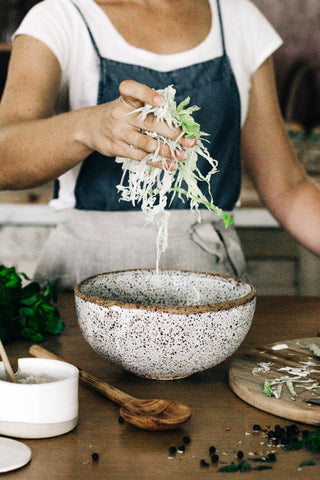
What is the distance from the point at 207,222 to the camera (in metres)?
1.63

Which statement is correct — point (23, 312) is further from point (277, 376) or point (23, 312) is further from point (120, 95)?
point (120, 95)

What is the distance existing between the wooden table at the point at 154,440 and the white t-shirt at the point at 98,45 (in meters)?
0.84

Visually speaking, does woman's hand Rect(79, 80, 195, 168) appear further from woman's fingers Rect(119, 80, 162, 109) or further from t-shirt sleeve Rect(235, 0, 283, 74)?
t-shirt sleeve Rect(235, 0, 283, 74)

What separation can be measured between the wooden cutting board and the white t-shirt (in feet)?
2.70

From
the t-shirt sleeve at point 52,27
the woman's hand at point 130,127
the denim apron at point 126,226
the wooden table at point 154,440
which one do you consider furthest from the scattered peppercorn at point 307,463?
the t-shirt sleeve at point 52,27

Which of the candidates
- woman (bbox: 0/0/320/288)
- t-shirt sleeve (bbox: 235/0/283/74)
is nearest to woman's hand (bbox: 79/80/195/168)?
woman (bbox: 0/0/320/288)

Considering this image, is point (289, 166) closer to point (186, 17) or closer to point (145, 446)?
point (186, 17)

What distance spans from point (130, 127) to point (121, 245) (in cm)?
64

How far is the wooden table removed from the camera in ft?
2.27

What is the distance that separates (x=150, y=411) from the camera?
2.63 feet

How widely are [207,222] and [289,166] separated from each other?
37 centimetres

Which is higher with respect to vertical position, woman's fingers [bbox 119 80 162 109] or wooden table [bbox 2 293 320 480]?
woman's fingers [bbox 119 80 162 109]

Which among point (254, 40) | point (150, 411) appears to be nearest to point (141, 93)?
point (150, 411)

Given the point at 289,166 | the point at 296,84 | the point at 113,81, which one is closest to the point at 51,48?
the point at 113,81
